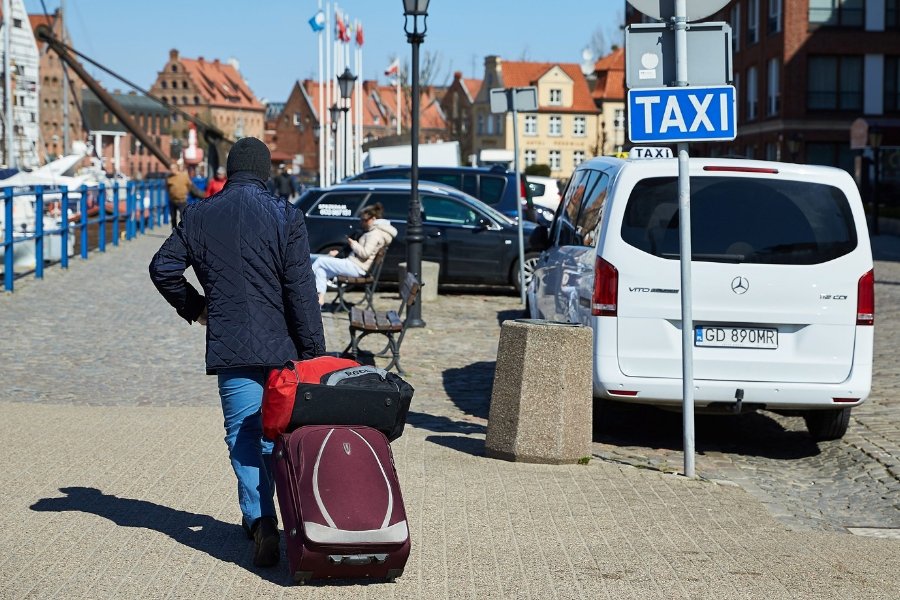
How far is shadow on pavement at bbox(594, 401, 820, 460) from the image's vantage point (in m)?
9.59

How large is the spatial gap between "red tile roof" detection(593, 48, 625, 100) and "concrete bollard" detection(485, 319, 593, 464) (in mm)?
111385

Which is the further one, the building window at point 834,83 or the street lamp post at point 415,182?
the building window at point 834,83

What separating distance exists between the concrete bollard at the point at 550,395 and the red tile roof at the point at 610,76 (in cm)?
11139

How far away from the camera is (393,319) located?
12.6 metres

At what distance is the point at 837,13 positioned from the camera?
185 ft

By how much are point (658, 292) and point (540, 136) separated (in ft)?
381

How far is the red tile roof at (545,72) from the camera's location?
123m

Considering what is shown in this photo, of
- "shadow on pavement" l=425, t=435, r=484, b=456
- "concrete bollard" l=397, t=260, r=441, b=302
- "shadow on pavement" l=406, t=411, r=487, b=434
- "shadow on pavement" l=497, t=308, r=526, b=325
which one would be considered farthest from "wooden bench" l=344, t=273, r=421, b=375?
"concrete bollard" l=397, t=260, r=441, b=302

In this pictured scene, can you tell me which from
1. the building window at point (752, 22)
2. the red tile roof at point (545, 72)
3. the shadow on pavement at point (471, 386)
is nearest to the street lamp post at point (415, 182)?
the shadow on pavement at point (471, 386)

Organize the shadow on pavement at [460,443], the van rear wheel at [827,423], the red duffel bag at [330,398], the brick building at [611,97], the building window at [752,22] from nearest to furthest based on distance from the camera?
the red duffel bag at [330,398] → the shadow on pavement at [460,443] → the van rear wheel at [827,423] → the building window at [752,22] → the brick building at [611,97]

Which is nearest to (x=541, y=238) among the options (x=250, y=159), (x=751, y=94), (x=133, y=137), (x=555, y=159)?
(x=250, y=159)

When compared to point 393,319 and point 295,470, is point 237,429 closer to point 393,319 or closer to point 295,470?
point 295,470

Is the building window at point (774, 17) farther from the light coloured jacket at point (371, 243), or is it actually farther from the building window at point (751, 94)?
the light coloured jacket at point (371, 243)

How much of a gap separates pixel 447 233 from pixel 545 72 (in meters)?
106
